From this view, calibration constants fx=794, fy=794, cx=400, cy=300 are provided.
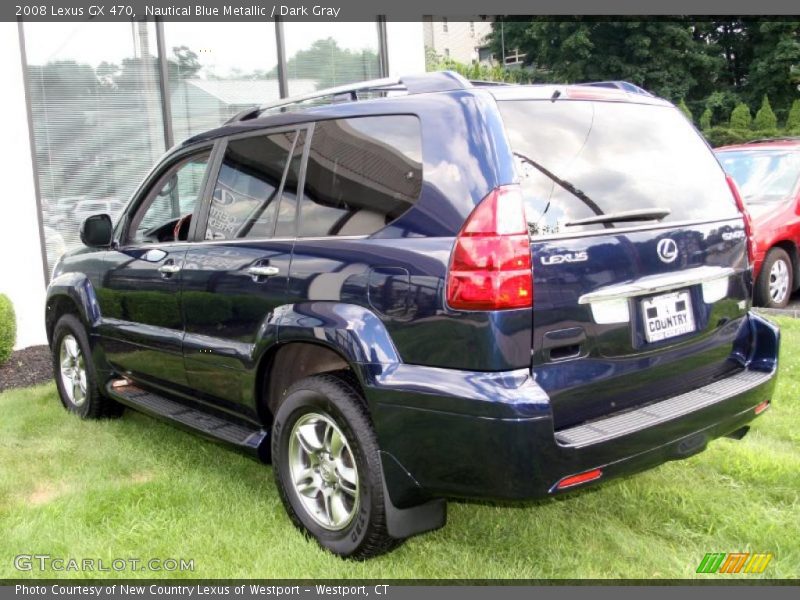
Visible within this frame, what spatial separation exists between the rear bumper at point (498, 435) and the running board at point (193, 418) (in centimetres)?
94

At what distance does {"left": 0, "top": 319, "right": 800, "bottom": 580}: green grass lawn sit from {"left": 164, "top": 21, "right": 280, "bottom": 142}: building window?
5.22 m

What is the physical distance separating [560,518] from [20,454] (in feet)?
10.6

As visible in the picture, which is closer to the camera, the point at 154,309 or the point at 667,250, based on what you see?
the point at 667,250

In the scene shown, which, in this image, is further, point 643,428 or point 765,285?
point 765,285

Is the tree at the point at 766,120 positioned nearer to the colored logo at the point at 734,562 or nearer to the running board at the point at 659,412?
the running board at the point at 659,412

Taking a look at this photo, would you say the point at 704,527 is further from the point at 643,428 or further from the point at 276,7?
the point at 276,7

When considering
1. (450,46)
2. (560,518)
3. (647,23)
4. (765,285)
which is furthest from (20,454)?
(450,46)

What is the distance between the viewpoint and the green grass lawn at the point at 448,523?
3188 mm

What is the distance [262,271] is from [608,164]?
1538mm

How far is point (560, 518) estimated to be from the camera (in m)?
3.54

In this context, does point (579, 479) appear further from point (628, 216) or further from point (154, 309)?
point (154, 309)

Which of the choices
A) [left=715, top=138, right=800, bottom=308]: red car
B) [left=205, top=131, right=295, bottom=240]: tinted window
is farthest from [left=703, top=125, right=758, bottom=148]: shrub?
[left=205, top=131, right=295, bottom=240]: tinted window

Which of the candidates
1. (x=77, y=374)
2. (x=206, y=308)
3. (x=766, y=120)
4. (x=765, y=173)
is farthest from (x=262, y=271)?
(x=766, y=120)

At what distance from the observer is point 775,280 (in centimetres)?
807
